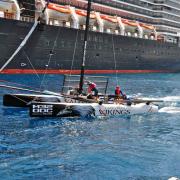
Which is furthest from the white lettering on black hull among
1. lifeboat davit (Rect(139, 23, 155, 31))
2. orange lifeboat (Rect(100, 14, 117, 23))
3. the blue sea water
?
lifeboat davit (Rect(139, 23, 155, 31))

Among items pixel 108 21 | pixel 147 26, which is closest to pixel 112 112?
pixel 108 21

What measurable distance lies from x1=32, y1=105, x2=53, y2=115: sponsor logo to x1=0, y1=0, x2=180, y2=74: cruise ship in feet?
49.0

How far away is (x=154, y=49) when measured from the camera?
237 ft

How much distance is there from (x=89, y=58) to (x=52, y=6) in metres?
9.18

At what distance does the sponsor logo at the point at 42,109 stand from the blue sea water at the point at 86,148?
0.38 meters

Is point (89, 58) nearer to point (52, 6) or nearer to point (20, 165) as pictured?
point (52, 6)

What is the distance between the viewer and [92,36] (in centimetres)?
5553

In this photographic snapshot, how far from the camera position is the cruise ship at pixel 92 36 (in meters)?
44.7

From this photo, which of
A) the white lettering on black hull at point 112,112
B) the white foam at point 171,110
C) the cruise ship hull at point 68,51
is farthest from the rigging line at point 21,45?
the white lettering on black hull at point 112,112

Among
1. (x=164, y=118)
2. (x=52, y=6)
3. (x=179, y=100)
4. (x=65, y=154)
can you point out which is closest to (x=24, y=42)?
(x=52, y=6)

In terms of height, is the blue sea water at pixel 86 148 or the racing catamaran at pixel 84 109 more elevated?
the racing catamaran at pixel 84 109

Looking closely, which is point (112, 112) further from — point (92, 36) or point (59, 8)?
point (92, 36)

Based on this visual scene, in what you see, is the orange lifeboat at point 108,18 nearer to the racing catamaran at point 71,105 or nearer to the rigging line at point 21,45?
the rigging line at point 21,45

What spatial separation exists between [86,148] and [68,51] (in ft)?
123
